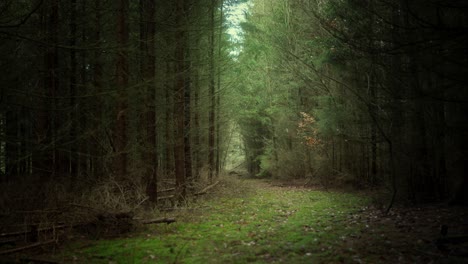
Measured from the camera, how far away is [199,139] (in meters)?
18.6

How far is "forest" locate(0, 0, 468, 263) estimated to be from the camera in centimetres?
580

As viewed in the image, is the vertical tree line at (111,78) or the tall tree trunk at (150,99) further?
the tall tree trunk at (150,99)

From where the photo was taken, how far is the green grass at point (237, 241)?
5.70 metres

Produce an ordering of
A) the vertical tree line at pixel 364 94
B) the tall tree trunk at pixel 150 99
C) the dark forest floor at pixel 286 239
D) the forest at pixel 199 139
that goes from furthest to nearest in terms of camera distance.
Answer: the tall tree trunk at pixel 150 99 < the vertical tree line at pixel 364 94 < the forest at pixel 199 139 < the dark forest floor at pixel 286 239

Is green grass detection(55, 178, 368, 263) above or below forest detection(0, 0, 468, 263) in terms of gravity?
below

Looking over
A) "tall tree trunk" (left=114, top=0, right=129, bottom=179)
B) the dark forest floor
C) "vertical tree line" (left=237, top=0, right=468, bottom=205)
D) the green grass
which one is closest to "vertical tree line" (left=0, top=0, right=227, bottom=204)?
"tall tree trunk" (left=114, top=0, right=129, bottom=179)

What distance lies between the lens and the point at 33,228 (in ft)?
20.6

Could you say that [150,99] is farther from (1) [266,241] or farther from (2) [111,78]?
(1) [266,241]

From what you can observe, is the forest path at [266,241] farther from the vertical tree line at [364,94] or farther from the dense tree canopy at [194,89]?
the vertical tree line at [364,94]

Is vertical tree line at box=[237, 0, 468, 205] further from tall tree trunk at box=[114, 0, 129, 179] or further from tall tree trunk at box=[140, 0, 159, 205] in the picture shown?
tall tree trunk at box=[114, 0, 129, 179]

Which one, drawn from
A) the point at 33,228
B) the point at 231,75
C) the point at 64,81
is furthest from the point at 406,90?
the point at 231,75

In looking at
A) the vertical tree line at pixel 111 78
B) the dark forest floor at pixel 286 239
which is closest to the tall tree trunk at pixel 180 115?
the vertical tree line at pixel 111 78

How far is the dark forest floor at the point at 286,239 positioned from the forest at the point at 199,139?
0.18ft

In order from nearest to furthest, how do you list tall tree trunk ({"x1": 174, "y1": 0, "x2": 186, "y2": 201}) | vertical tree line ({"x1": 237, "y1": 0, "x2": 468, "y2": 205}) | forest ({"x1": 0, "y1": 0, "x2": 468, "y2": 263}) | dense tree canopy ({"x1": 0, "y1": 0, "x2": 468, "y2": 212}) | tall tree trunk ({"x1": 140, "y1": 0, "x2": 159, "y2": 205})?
1. forest ({"x1": 0, "y1": 0, "x2": 468, "y2": 263})
2. vertical tree line ({"x1": 237, "y1": 0, "x2": 468, "y2": 205})
3. dense tree canopy ({"x1": 0, "y1": 0, "x2": 468, "y2": 212})
4. tall tree trunk ({"x1": 140, "y1": 0, "x2": 159, "y2": 205})
5. tall tree trunk ({"x1": 174, "y1": 0, "x2": 186, "y2": 201})
